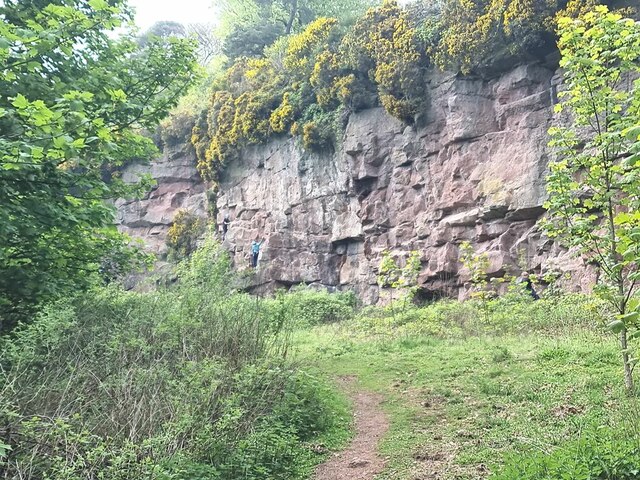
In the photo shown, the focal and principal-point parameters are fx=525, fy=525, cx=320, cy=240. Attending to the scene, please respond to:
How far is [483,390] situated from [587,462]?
3.40 metres

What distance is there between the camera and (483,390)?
7.55m

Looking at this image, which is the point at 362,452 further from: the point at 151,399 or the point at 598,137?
the point at 598,137

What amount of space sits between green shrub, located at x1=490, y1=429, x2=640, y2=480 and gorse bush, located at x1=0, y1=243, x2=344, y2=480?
7.57 ft

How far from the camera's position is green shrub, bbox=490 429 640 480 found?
4.03m

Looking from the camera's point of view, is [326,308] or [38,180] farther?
[326,308]

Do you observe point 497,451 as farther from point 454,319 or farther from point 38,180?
point 454,319

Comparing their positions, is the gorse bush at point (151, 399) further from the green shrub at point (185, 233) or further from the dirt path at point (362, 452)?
the green shrub at point (185, 233)

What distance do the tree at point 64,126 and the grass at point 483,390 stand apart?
471 cm

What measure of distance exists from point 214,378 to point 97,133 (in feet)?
9.73

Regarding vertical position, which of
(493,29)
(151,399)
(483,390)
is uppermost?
(493,29)

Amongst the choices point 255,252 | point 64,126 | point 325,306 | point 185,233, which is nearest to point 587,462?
point 64,126

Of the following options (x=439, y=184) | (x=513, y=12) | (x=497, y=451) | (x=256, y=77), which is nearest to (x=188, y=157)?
(x=256, y=77)

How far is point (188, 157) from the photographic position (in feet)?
99.1

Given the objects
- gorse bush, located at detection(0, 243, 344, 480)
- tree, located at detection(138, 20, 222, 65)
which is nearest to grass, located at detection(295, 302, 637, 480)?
gorse bush, located at detection(0, 243, 344, 480)
